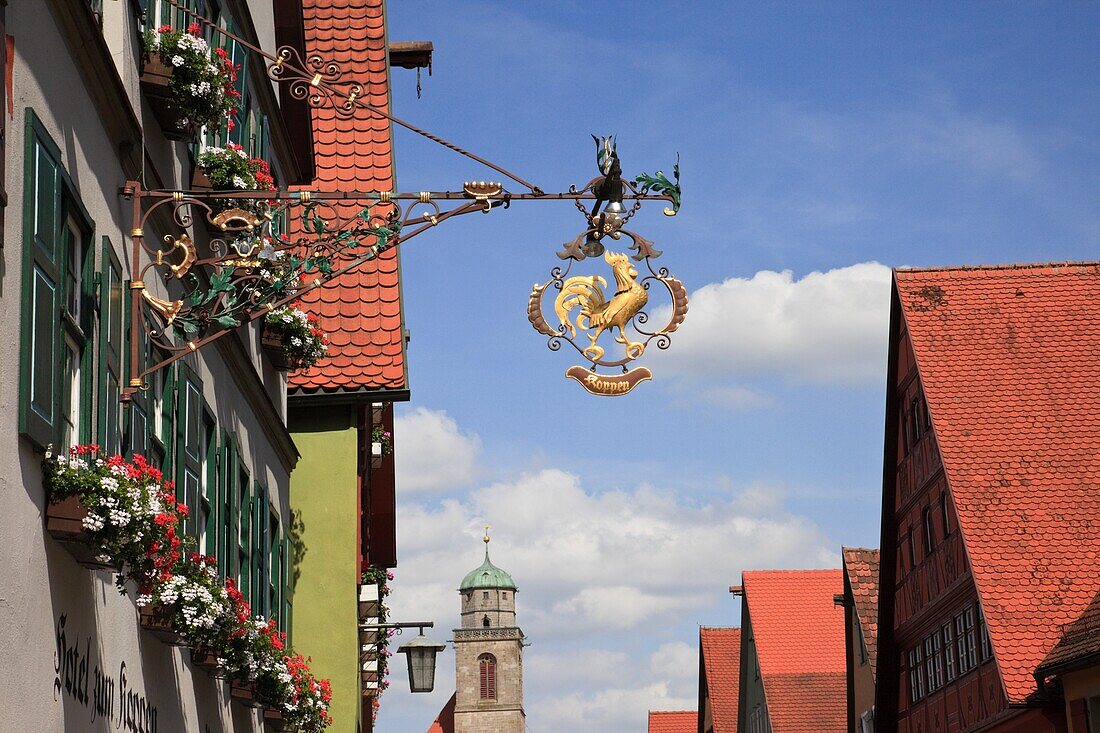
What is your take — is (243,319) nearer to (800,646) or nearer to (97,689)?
(97,689)

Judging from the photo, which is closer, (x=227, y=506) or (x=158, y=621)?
(x=158, y=621)

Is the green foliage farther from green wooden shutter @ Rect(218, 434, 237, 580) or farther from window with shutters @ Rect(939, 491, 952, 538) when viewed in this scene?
window with shutters @ Rect(939, 491, 952, 538)

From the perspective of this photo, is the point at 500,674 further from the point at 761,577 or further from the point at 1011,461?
the point at 1011,461

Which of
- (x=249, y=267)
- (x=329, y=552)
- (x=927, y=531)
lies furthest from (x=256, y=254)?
(x=927, y=531)

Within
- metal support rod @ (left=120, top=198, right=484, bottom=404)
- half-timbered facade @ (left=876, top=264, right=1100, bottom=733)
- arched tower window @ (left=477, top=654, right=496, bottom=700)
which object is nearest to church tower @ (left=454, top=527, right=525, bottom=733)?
arched tower window @ (left=477, top=654, right=496, bottom=700)

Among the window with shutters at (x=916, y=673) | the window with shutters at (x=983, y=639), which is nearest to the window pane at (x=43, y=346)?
the window with shutters at (x=983, y=639)

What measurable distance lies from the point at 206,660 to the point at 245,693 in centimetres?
160

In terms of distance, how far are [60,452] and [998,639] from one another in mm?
16324

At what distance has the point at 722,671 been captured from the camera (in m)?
45.7

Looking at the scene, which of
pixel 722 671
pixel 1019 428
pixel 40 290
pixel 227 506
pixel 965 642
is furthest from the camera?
pixel 722 671

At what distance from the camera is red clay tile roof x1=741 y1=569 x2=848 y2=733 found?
37.3 meters

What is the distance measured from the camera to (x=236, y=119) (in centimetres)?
1212

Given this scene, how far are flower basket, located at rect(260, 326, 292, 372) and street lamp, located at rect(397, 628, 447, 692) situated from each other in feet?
19.2

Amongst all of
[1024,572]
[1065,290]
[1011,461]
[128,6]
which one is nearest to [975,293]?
[1065,290]
